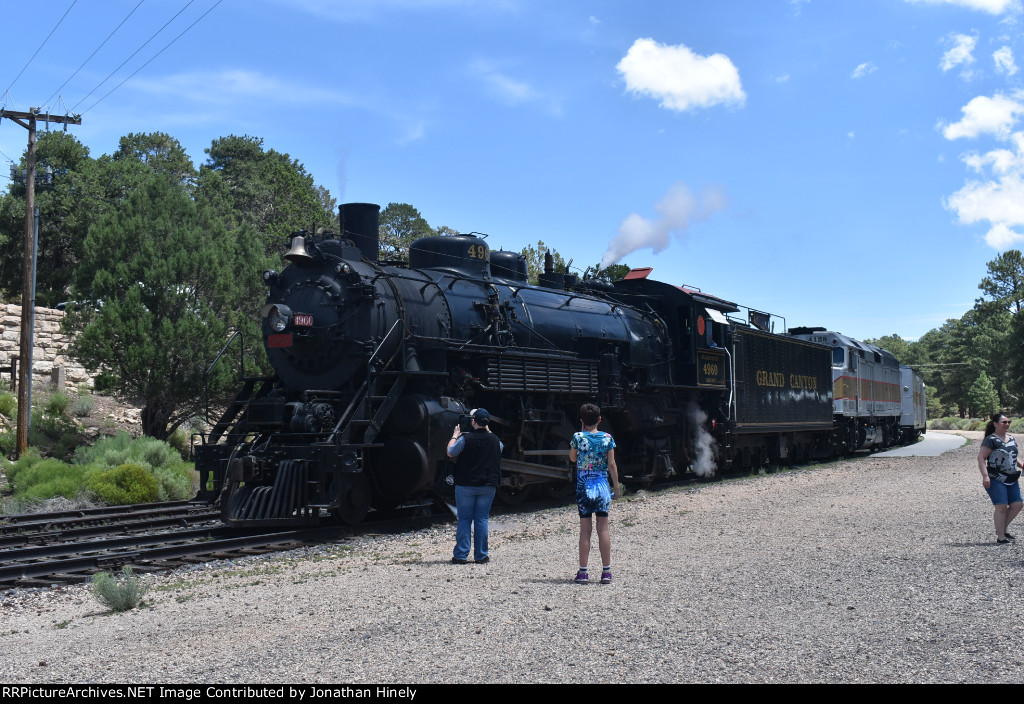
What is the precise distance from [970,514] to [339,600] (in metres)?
8.88

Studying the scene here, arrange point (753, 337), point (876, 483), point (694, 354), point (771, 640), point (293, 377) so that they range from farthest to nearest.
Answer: point (753, 337), point (694, 354), point (876, 483), point (293, 377), point (771, 640)

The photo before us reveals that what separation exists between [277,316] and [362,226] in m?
2.26

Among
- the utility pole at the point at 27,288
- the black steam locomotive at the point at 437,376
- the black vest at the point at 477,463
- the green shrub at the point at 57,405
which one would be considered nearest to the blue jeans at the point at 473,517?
the black vest at the point at 477,463

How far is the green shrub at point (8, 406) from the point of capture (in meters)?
24.7

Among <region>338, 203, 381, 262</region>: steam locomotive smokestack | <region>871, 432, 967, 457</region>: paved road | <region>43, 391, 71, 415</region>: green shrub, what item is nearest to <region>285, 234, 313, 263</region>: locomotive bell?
<region>338, 203, 381, 262</region>: steam locomotive smokestack

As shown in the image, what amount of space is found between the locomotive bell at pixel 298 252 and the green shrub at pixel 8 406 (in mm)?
16263

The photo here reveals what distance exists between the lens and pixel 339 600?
7.28 m

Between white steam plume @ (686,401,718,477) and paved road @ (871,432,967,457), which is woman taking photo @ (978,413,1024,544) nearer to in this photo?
white steam plume @ (686,401,718,477)

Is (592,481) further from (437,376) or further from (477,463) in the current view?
(437,376)

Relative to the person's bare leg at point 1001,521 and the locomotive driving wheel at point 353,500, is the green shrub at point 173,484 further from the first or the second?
the person's bare leg at point 1001,521

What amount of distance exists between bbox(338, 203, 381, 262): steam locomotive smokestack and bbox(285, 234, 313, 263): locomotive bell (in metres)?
1.07

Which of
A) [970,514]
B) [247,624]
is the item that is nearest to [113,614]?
[247,624]

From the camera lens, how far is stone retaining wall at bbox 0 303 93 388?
1171 inches
